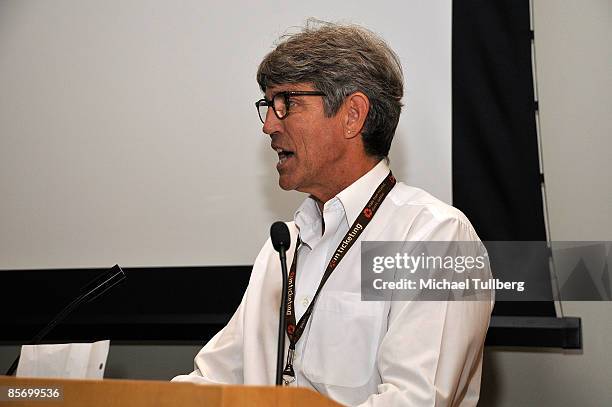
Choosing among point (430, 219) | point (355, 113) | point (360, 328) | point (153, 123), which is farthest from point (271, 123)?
point (153, 123)

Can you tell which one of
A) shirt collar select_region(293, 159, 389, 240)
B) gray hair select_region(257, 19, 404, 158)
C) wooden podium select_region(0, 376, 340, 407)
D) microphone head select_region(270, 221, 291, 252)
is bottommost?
wooden podium select_region(0, 376, 340, 407)

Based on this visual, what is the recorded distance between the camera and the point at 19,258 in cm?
331

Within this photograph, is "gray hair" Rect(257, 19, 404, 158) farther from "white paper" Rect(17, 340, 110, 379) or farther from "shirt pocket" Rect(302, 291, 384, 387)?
"white paper" Rect(17, 340, 110, 379)

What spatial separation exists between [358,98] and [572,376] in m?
1.25

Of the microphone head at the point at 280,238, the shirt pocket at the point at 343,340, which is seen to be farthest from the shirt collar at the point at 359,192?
the microphone head at the point at 280,238

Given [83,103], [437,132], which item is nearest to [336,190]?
[437,132]

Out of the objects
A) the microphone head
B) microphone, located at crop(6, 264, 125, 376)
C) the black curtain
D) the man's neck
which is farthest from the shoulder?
microphone, located at crop(6, 264, 125, 376)

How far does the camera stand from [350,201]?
7.52ft

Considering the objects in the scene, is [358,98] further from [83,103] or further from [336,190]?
[83,103]

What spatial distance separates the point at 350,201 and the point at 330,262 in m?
0.20

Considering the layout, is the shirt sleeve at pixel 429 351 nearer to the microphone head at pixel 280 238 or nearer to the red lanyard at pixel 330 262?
the red lanyard at pixel 330 262

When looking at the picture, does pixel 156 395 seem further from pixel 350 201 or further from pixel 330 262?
pixel 350 201

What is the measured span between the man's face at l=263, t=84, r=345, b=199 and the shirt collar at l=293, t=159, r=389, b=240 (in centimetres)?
8

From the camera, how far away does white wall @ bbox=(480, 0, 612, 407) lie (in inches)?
107
